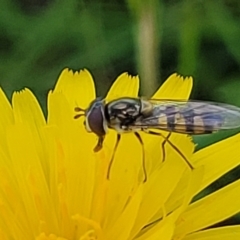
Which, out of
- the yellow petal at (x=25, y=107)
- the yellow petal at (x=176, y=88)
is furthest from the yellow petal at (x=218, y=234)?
the yellow petal at (x=25, y=107)

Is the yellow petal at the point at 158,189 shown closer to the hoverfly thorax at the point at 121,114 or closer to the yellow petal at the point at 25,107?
the hoverfly thorax at the point at 121,114

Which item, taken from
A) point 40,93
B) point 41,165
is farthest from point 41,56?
point 41,165

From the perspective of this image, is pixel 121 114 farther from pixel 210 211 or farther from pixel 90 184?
pixel 210 211

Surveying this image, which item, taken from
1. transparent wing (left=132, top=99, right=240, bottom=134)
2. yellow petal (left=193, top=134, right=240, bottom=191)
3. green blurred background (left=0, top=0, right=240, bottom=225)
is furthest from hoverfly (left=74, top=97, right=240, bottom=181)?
green blurred background (left=0, top=0, right=240, bottom=225)

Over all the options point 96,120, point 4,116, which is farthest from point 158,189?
point 4,116

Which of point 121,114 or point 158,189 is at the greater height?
point 121,114

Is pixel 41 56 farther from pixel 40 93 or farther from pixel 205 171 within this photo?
pixel 205 171
